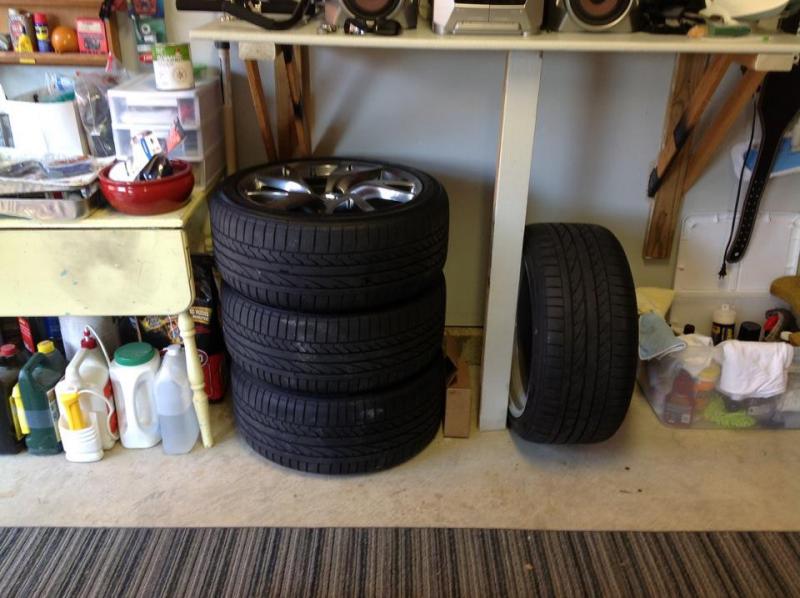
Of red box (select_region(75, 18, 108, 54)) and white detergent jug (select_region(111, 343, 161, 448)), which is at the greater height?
red box (select_region(75, 18, 108, 54))

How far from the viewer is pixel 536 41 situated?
1.62 meters

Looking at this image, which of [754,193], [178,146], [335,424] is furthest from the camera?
[754,193]

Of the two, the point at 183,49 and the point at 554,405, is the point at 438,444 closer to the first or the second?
the point at 554,405

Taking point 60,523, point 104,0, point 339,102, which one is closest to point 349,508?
point 60,523

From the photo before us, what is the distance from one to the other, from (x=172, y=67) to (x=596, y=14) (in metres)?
1.09

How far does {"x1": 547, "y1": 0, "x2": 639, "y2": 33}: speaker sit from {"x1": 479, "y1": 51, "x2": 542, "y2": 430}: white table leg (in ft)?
0.36

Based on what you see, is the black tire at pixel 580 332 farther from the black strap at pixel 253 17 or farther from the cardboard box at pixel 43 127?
the cardboard box at pixel 43 127

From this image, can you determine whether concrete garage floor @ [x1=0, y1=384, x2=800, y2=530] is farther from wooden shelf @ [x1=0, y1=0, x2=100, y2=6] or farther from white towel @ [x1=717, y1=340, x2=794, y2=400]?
wooden shelf @ [x1=0, y1=0, x2=100, y2=6]

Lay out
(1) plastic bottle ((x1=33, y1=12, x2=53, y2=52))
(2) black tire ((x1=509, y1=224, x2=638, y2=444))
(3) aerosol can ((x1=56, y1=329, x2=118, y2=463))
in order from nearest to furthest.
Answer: (2) black tire ((x1=509, y1=224, x2=638, y2=444))
(3) aerosol can ((x1=56, y1=329, x2=118, y2=463))
(1) plastic bottle ((x1=33, y1=12, x2=53, y2=52))

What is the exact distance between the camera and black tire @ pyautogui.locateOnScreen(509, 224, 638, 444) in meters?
1.84

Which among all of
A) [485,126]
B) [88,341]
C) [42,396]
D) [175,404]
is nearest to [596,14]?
[485,126]

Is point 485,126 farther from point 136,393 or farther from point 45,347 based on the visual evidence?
point 45,347

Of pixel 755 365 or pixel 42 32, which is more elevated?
pixel 42 32

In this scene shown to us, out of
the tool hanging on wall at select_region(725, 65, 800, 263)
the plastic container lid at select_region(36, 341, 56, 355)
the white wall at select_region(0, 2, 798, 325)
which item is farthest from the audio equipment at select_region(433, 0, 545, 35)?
the plastic container lid at select_region(36, 341, 56, 355)
